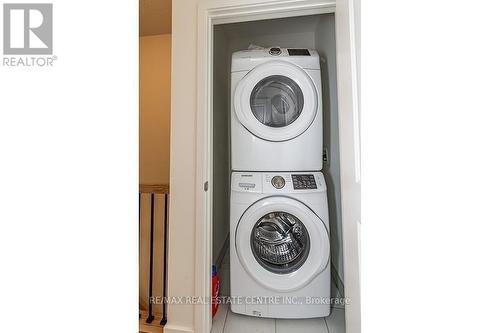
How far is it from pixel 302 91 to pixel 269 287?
1334mm

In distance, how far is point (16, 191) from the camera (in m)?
0.33

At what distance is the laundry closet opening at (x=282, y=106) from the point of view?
1646 mm

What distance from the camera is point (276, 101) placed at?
5.48ft

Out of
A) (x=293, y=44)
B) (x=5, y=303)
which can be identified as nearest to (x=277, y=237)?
(x=5, y=303)

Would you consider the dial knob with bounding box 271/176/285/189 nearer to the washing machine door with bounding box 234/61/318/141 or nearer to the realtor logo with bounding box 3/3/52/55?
the washing machine door with bounding box 234/61/318/141

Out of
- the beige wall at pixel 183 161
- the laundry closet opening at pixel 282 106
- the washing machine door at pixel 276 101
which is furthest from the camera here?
the laundry closet opening at pixel 282 106

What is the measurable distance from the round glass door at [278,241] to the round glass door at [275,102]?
69 cm

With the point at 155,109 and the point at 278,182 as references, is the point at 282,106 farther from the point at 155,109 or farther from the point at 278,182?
the point at 155,109

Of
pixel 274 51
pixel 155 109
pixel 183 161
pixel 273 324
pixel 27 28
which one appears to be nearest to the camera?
pixel 27 28

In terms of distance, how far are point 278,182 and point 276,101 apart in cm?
62

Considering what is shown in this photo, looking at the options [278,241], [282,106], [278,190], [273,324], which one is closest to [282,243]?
[278,241]

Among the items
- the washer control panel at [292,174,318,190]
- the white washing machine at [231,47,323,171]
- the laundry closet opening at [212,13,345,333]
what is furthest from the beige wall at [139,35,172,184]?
the washer control panel at [292,174,318,190]

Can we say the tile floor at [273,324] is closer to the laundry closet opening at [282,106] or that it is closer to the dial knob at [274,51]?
the laundry closet opening at [282,106]

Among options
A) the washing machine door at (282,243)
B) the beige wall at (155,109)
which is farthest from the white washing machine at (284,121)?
the beige wall at (155,109)
